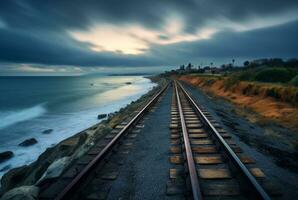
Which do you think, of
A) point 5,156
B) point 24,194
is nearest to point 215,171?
point 24,194

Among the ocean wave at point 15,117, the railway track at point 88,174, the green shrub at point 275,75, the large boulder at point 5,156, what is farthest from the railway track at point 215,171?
the ocean wave at point 15,117

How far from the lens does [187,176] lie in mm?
4297

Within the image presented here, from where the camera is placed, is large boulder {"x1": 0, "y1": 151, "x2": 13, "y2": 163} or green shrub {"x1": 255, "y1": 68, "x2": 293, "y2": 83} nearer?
large boulder {"x1": 0, "y1": 151, "x2": 13, "y2": 163}

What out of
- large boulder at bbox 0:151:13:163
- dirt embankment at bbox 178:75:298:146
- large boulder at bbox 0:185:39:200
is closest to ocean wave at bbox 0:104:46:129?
large boulder at bbox 0:151:13:163

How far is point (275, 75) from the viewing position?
2772 cm

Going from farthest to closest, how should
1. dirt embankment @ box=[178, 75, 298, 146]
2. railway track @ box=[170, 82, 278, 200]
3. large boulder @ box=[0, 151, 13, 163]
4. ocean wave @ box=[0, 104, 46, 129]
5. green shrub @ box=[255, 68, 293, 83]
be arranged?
ocean wave @ box=[0, 104, 46, 129], green shrub @ box=[255, 68, 293, 83], large boulder @ box=[0, 151, 13, 163], dirt embankment @ box=[178, 75, 298, 146], railway track @ box=[170, 82, 278, 200]

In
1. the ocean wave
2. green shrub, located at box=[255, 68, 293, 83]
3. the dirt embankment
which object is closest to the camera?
the dirt embankment

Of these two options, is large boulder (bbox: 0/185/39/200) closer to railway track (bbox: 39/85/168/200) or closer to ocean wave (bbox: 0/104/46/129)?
railway track (bbox: 39/85/168/200)

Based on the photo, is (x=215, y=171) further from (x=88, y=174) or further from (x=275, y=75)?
(x=275, y=75)

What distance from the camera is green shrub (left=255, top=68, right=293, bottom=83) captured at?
1053 inches

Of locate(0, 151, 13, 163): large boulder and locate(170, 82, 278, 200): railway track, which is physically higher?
locate(170, 82, 278, 200): railway track

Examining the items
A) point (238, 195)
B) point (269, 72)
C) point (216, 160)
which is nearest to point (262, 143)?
point (216, 160)

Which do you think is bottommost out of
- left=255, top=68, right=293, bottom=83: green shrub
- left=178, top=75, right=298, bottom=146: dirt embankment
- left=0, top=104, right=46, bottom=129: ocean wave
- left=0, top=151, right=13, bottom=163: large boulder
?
left=0, top=104, right=46, bottom=129: ocean wave

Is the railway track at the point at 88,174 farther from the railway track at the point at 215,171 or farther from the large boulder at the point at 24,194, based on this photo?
the railway track at the point at 215,171
